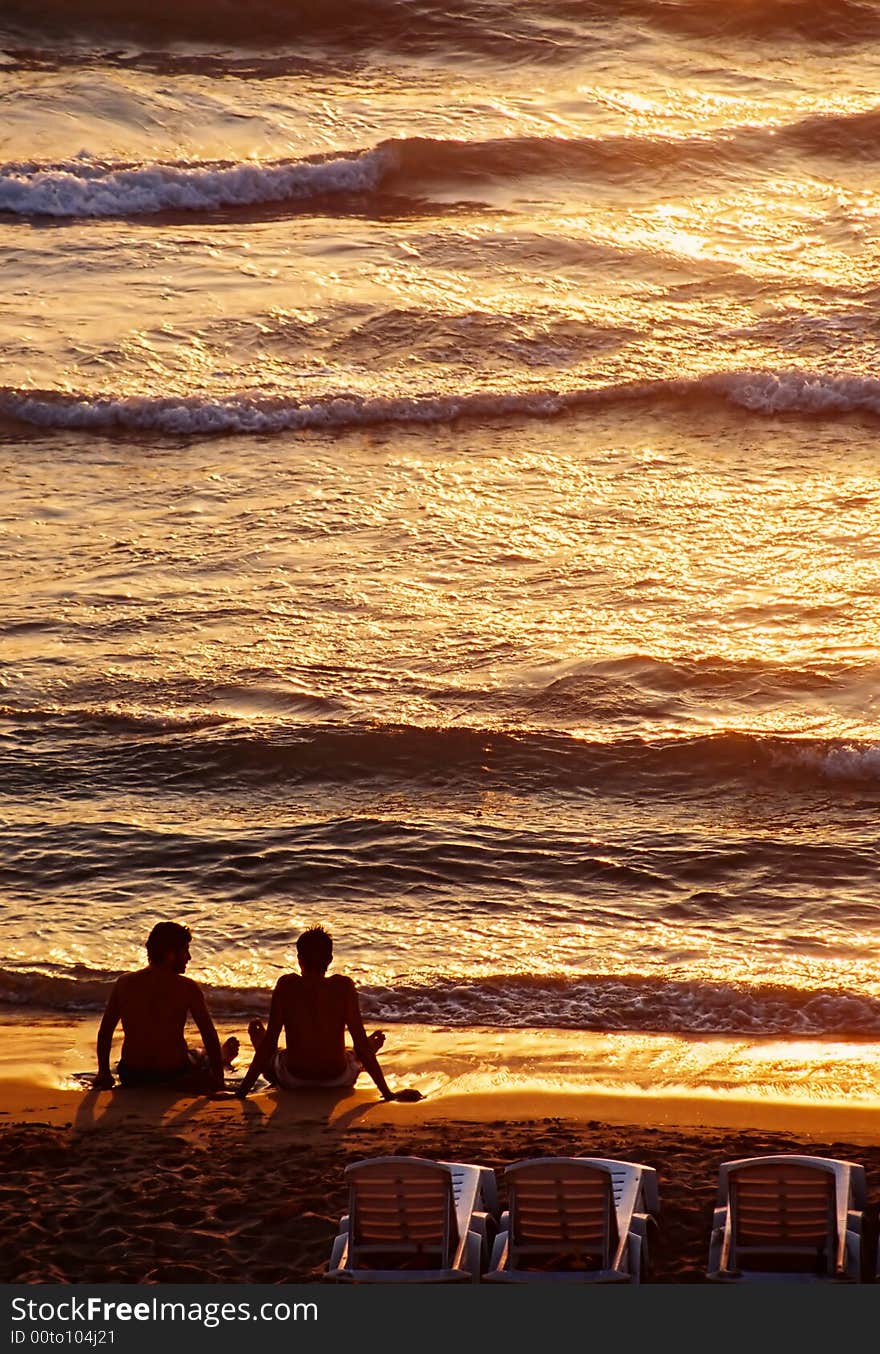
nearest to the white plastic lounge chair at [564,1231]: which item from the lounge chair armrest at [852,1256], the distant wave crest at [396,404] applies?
the lounge chair armrest at [852,1256]

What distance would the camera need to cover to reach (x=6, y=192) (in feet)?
76.3

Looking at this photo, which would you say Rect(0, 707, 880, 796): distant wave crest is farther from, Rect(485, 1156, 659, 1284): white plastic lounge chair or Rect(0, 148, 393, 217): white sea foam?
Rect(0, 148, 393, 217): white sea foam

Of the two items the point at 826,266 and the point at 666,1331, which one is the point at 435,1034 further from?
the point at 826,266

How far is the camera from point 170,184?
23609 millimetres

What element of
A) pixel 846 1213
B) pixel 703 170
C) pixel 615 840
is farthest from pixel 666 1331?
pixel 703 170

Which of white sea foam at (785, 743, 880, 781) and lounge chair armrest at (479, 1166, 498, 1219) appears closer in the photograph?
lounge chair armrest at (479, 1166, 498, 1219)

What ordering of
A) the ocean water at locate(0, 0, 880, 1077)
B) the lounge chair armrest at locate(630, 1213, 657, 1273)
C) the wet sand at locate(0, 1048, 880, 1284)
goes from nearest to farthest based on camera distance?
1. the lounge chair armrest at locate(630, 1213, 657, 1273)
2. the wet sand at locate(0, 1048, 880, 1284)
3. the ocean water at locate(0, 0, 880, 1077)

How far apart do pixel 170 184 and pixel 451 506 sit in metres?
9.46

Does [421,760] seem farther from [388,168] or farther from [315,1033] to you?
[388,168]

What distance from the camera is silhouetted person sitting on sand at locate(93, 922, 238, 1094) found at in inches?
328

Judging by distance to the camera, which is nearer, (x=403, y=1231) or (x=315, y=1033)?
(x=403, y=1231)

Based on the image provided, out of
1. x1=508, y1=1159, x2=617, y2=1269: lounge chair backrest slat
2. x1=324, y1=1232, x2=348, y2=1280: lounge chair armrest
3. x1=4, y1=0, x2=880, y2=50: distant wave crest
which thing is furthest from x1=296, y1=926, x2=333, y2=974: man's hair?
x1=4, y1=0, x2=880, y2=50: distant wave crest

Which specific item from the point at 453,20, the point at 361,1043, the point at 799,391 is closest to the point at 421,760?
the point at 361,1043

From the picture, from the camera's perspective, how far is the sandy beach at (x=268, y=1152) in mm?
6844
